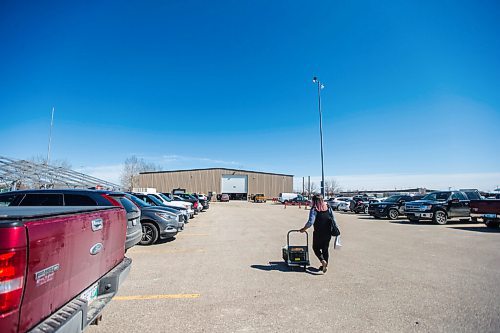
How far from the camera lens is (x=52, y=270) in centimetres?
212

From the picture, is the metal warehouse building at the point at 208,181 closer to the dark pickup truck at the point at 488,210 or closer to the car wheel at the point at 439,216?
the car wheel at the point at 439,216

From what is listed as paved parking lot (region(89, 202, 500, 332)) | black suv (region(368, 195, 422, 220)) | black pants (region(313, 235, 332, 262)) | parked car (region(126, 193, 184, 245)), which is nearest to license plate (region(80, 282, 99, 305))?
paved parking lot (region(89, 202, 500, 332))

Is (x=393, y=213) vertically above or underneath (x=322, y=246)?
underneath

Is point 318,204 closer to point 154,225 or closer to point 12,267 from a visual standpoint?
point 12,267

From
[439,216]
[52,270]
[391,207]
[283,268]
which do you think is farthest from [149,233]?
[391,207]

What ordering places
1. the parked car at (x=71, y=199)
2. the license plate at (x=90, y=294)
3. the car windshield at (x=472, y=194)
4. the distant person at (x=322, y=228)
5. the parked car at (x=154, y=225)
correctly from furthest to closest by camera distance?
the car windshield at (x=472, y=194)
the parked car at (x=154, y=225)
the distant person at (x=322, y=228)
the parked car at (x=71, y=199)
the license plate at (x=90, y=294)

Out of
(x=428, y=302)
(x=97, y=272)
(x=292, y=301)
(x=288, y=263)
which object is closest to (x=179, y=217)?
(x=288, y=263)

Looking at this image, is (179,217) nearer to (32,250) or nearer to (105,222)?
(105,222)

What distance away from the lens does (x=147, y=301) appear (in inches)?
172

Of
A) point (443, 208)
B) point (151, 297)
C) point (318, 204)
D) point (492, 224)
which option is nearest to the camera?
point (151, 297)

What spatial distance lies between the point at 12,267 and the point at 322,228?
524 cm

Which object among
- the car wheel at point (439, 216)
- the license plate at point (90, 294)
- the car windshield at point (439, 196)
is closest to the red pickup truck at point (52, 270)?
the license plate at point (90, 294)

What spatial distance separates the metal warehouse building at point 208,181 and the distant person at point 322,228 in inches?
2728

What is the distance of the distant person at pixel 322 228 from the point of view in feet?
19.6
